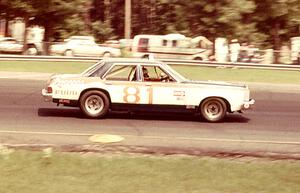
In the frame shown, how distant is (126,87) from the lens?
507 inches

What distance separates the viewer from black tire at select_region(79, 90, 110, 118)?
42.5 ft

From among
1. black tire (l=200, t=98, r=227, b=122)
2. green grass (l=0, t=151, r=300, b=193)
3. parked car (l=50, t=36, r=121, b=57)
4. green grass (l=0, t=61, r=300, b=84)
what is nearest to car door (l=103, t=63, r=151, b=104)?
black tire (l=200, t=98, r=227, b=122)

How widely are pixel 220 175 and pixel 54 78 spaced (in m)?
6.40

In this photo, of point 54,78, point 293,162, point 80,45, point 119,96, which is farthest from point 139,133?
point 80,45

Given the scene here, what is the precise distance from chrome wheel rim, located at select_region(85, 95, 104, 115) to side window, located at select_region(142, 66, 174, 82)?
113 cm

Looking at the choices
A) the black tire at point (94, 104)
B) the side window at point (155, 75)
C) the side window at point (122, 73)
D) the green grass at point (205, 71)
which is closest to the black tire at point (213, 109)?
the side window at point (155, 75)

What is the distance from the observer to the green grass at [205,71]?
2536 centimetres

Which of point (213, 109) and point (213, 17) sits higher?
point (213, 17)

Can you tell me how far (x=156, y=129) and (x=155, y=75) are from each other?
1629 millimetres

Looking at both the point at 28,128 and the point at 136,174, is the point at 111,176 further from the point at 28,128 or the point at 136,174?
the point at 28,128

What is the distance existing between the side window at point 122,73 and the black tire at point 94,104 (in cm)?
45

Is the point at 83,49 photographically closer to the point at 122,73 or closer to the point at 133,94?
the point at 122,73

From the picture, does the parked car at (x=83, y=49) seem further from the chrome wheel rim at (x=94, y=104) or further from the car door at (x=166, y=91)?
the car door at (x=166, y=91)

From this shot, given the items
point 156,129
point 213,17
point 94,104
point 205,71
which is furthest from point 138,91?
point 213,17
